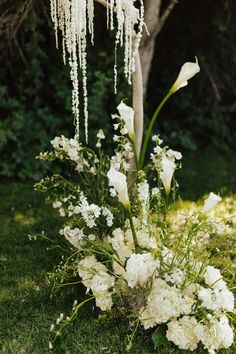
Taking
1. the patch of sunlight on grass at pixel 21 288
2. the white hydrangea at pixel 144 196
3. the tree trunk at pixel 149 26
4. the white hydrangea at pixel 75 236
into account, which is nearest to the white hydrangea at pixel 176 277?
the white hydrangea at pixel 144 196

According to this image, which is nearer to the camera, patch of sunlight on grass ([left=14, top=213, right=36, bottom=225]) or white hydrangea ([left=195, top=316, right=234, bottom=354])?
white hydrangea ([left=195, top=316, right=234, bottom=354])

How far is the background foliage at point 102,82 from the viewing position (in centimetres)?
513

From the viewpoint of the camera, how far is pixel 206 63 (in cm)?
624

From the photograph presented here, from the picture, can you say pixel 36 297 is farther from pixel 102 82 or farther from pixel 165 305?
pixel 102 82

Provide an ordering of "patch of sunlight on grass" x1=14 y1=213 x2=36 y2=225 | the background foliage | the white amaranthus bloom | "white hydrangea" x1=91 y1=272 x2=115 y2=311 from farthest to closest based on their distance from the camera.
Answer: the background foliage, "patch of sunlight on grass" x1=14 y1=213 x2=36 y2=225, the white amaranthus bloom, "white hydrangea" x1=91 y1=272 x2=115 y2=311

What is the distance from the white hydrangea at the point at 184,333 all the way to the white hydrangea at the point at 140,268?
0.25 meters

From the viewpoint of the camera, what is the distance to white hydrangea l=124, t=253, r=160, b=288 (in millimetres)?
2705

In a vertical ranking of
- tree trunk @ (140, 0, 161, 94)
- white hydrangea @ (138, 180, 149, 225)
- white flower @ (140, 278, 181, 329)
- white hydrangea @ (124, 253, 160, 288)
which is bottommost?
white flower @ (140, 278, 181, 329)

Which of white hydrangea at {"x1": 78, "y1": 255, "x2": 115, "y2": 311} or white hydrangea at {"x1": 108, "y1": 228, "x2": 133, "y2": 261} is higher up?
white hydrangea at {"x1": 108, "y1": 228, "x2": 133, "y2": 261}

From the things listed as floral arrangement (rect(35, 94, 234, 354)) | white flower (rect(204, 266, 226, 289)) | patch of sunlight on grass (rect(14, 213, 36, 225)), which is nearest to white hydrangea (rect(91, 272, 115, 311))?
floral arrangement (rect(35, 94, 234, 354))

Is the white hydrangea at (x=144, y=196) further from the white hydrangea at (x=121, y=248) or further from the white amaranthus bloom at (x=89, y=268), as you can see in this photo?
the white amaranthus bloom at (x=89, y=268)

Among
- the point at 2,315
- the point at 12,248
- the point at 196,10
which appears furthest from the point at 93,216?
the point at 196,10

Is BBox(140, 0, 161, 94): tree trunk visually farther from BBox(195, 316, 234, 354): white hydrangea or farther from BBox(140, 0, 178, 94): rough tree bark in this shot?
BBox(195, 316, 234, 354): white hydrangea

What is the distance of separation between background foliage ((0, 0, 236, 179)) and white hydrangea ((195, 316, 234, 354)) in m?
2.63
